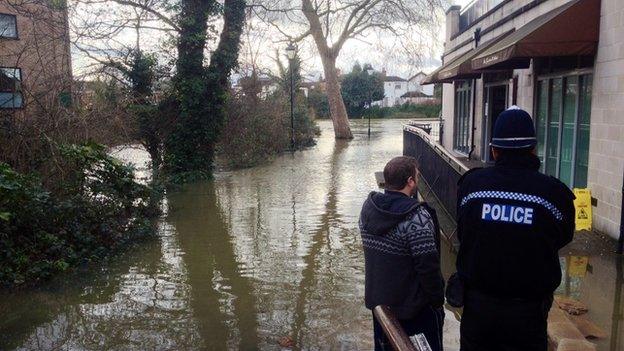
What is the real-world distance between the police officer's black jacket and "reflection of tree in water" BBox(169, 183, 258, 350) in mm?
2735

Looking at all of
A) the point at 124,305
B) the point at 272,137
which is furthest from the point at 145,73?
the point at 124,305

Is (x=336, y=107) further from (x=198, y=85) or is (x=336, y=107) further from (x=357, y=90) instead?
(x=357, y=90)

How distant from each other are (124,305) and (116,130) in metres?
5.77

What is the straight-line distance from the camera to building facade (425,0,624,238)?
297 inches

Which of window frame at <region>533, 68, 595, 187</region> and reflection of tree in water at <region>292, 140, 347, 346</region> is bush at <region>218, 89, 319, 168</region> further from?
window frame at <region>533, 68, 595, 187</region>

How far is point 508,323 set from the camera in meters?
2.82

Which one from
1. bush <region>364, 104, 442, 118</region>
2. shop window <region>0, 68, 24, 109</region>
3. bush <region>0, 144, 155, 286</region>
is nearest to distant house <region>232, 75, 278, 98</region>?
shop window <region>0, 68, 24, 109</region>

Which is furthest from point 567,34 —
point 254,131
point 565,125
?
point 254,131

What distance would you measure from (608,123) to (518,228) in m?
5.89

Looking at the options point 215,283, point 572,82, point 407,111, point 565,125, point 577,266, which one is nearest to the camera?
point 577,266

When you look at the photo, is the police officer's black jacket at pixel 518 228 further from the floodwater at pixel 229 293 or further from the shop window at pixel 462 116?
the shop window at pixel 462 116

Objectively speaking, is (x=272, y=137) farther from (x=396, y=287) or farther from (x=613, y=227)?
(x=396, y=287)

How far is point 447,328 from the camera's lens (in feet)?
16.7

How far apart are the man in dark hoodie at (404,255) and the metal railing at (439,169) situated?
3121 millimetres
